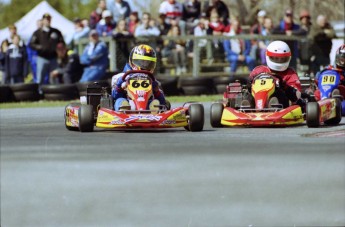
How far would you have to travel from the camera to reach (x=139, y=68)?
40.7ft

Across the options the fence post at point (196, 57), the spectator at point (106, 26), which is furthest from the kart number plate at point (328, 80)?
the spectator at point (106, 26)

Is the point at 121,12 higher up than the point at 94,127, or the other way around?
the point at 121,12

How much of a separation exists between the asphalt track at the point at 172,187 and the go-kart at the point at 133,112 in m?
2.26

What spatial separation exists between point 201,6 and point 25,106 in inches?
228

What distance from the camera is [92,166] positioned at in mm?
8211

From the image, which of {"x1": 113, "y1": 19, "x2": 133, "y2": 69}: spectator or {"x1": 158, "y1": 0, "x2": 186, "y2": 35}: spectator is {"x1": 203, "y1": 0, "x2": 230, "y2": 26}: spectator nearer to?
{"x1": 158, "y1": 0, "x2": 186, "y2": 35}: spectator

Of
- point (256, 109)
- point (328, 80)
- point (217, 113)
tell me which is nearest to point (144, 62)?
point (217, 113)

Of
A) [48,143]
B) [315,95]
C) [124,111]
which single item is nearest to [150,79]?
[124,111]

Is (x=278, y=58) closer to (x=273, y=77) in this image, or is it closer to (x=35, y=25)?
(x=273, y=77)

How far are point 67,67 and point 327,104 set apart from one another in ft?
28.0

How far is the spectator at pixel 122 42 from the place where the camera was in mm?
20219

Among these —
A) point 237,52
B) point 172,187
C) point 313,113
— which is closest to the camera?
point 172,187

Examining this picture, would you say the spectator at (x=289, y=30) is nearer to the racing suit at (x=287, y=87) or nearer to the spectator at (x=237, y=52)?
the spectator at (x=237, y=52)

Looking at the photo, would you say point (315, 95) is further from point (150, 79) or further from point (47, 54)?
point (47, 54)
